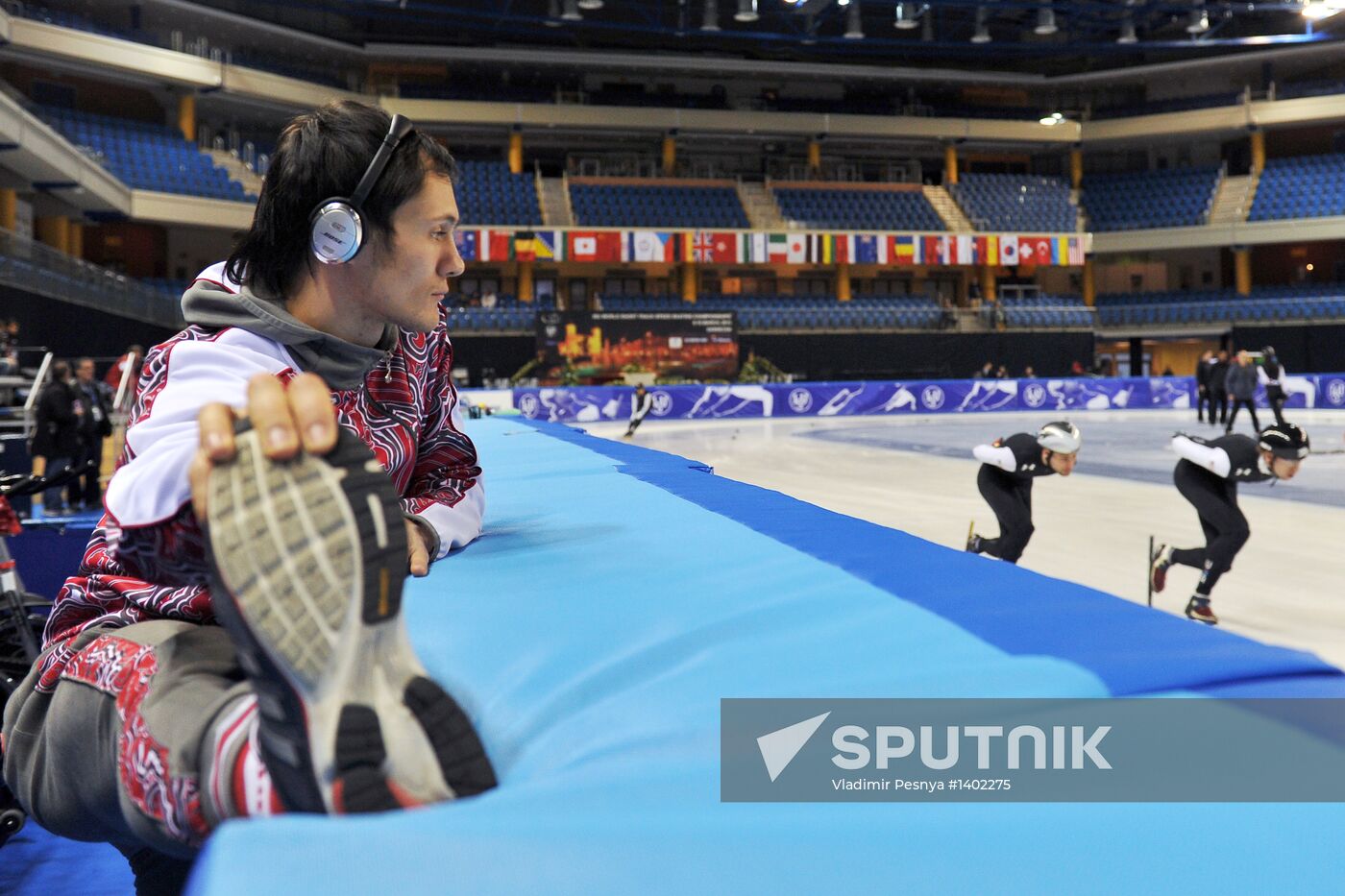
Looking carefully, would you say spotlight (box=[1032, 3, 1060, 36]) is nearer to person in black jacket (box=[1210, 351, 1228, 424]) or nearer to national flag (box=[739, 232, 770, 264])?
national flag (box=[739, 232, 770, 264])

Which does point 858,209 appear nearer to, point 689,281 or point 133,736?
point 689,281

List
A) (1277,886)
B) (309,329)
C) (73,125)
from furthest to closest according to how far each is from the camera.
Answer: (73,125), (309,329), (1277,886)

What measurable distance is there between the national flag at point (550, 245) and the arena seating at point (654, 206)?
1507 mm

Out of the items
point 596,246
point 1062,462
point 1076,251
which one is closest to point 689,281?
point 596,246

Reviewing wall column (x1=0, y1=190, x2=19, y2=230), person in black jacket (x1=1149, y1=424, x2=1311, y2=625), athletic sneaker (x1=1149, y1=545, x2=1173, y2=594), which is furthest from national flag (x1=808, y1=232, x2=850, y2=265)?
athletic sneaker (x1=1149, y1=545, x2=1173, y2=594)

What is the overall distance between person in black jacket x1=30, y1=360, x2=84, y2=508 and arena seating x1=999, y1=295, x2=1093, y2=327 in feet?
88.6

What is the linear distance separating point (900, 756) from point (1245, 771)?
315 millimetres

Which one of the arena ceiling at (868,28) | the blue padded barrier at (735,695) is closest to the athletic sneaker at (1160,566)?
the blue padded barrier at (735,695)

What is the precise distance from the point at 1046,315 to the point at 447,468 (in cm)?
3294

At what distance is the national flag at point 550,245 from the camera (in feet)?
104

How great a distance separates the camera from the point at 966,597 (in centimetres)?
158

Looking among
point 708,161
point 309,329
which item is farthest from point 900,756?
point 708,161

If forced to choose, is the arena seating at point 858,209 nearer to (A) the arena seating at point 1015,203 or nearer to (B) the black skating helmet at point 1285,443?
(A) the arena seating at point 1015,203

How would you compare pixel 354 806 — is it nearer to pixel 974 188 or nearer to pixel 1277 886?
pixel 1277 886
